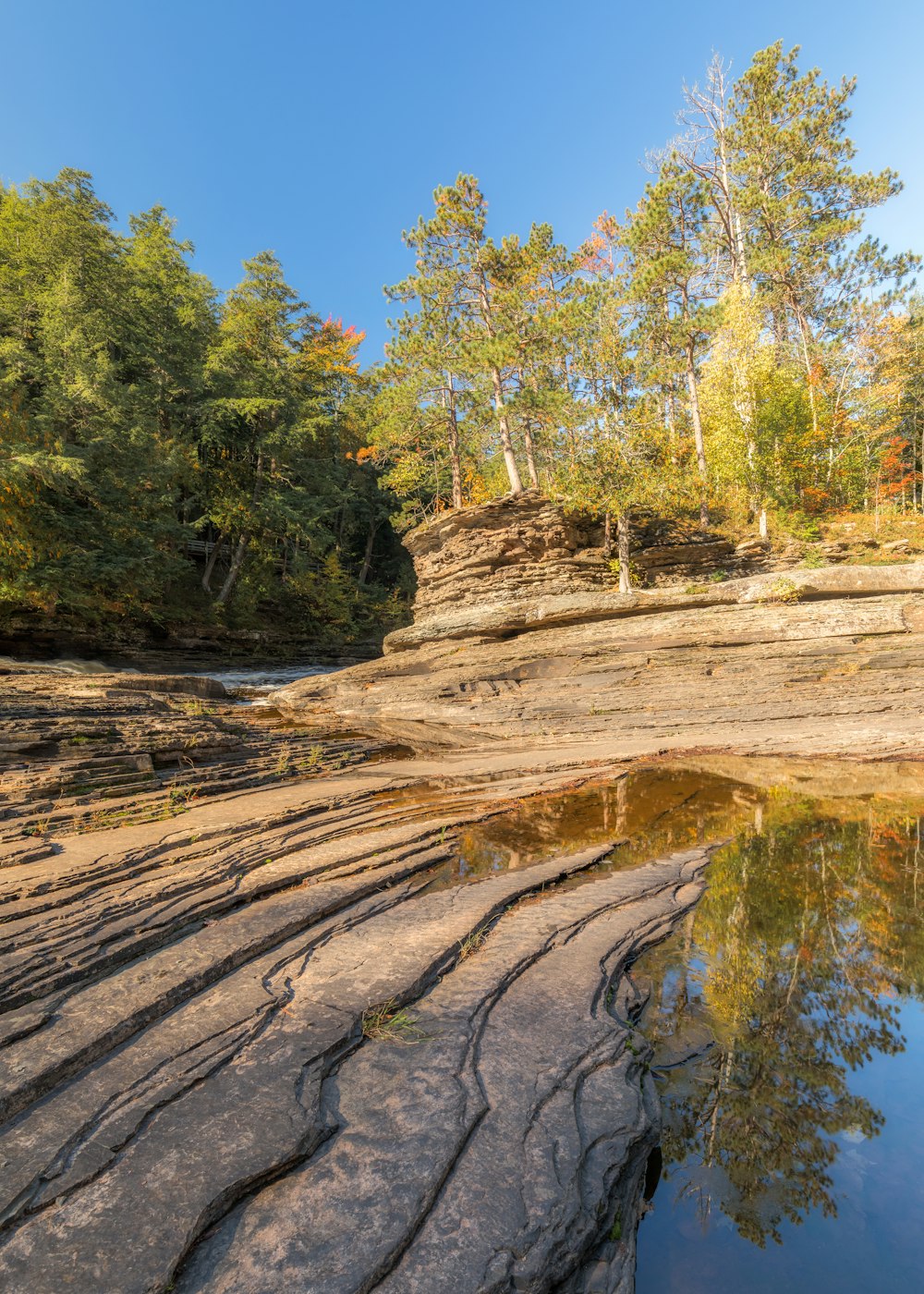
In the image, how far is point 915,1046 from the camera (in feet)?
12.9

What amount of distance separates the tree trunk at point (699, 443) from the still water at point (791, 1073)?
69.0 ft

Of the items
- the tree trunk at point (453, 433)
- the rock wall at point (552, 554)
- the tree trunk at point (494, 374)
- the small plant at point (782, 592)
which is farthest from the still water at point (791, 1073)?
the tree trunk at point (453, 433)

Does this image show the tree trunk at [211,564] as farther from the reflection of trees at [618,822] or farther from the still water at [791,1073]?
the still water at [791,1073]

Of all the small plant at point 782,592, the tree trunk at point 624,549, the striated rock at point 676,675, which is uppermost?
the tree trunk at point 624,549

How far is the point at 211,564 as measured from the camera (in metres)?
35.0

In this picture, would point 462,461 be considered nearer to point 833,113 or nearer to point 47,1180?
point 833,113

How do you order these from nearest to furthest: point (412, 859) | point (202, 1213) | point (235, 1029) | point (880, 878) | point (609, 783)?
1. point (202, 1213)
2. point (235, 1029)
3. point (880, 878)
4. point (412, 859)
5. point (609, 783)

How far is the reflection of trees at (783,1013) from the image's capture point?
3074 mm

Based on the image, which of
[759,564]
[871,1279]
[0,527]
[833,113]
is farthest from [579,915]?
[833,113]

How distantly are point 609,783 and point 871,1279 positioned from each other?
29.3ft

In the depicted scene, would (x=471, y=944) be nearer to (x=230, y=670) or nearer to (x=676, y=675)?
(x=676, y=675)

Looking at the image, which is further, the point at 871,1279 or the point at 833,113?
the point at 833,113

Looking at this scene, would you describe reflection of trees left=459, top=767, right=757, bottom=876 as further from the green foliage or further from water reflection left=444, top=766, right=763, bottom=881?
the green foliage

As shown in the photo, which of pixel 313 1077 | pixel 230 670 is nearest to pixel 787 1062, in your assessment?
pixel 313 1077
